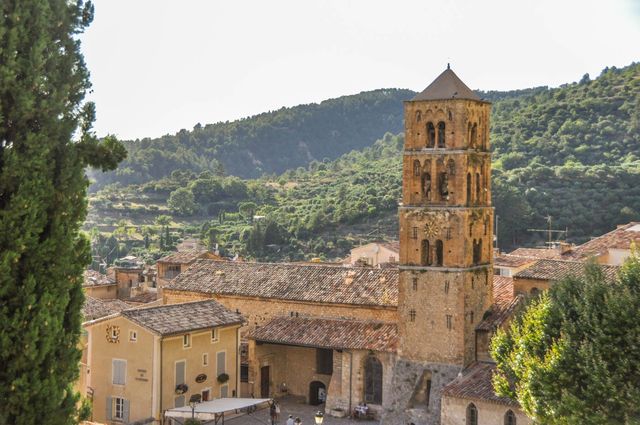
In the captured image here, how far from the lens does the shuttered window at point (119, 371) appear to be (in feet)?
134

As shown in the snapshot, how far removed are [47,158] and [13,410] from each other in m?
4.07

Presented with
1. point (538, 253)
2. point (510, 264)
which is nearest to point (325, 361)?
point (510, 264)

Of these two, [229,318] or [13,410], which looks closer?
[13,410]

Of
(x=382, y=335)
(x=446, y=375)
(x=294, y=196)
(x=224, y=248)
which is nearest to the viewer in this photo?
(x=446, y=375)

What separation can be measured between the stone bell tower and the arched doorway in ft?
18.3

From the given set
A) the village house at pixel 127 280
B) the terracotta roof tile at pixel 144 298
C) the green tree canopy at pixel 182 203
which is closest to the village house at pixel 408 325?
the terracotta roof tile at pixel 144 298

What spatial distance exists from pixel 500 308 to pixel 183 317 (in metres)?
14.3

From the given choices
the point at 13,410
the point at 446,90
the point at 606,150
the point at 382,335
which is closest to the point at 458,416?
the point at 382,335

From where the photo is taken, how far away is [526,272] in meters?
44.4

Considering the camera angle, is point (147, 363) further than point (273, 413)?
No

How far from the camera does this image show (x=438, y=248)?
41781 millimetres

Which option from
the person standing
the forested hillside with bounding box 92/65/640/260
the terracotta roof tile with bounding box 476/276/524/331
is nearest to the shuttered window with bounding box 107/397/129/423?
the person standing

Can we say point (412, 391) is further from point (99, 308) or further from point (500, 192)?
point (500, 192)

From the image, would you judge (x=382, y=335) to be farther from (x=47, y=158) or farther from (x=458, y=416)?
(x=47, y=158)
